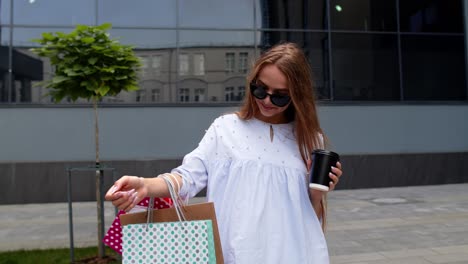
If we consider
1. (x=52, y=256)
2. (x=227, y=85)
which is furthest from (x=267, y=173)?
(x=227, y=85)

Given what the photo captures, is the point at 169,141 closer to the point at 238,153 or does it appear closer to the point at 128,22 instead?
the point at 128,22

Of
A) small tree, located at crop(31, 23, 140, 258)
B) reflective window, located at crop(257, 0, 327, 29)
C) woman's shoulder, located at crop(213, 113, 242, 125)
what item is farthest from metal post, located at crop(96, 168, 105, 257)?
reflective window, located at crop(257, 0, 327, 29)

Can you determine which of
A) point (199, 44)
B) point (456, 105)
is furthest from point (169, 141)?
point (456, 105)

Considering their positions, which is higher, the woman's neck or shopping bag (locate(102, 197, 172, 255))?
the woman's neck

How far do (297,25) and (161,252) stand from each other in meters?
11.7

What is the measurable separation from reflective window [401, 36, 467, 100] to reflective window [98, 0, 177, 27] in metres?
7.27

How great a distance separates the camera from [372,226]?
7234 millimetres

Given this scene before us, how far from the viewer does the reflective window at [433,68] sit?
12633mm

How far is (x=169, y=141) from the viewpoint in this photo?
1123 cm

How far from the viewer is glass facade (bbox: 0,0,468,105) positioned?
10.9 meters

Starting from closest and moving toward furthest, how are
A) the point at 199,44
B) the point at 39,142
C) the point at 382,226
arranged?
the point at 382,226
the point at 39,142
the point at 199,44

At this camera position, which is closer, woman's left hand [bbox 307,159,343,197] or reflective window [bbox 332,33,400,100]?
woman's left hand [bbox 307,159,343,197]

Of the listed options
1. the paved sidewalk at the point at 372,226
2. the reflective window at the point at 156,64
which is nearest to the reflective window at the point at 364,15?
the paved sidewalk at the point at 372,226

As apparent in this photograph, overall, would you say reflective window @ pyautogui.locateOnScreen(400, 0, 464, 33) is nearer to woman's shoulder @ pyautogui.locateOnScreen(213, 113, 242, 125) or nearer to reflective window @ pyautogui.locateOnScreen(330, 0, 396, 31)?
reflective window @ pyautogui.locateOnScreen(330, 0, 396, 31)
